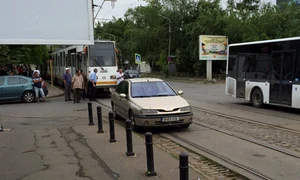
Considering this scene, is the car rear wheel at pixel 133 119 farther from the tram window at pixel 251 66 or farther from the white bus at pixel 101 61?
the white bus at pixel 101 61

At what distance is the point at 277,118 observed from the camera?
11617mm

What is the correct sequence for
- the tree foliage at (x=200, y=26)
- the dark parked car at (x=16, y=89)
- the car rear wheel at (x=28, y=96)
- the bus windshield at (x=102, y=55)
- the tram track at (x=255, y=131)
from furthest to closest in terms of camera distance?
the tree foliage at (x=200, y=26) → the bus windshield at (x=102, y=55) → the car rear wheel at (x=28, y=96) → the dark parked car at (x=16, y=89) → the tram track at (x=255, y=131)

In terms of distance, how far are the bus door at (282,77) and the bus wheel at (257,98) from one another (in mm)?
724

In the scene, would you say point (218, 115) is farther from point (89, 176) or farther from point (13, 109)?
point (13, 109)

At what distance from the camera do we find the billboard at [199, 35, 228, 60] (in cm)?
3734

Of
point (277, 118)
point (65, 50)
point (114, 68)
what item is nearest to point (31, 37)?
point (277, 118)

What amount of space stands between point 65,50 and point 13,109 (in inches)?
445

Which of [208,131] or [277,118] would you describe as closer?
[208,131]

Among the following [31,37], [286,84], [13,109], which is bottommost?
[13,109]

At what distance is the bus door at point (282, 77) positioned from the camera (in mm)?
12641

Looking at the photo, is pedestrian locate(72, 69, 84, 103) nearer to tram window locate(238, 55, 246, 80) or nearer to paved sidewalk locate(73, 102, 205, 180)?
tram window locate(238, 55, 246, 80)

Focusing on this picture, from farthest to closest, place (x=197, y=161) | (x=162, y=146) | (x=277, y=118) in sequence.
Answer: (x=277, y=118) → (x=162, y=146) → (x=197, y=161)

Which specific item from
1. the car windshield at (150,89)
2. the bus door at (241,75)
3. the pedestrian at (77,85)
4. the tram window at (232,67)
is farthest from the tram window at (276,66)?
the pedestrian at (77,85)

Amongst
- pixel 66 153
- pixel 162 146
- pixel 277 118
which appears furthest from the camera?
pixel 277 118
